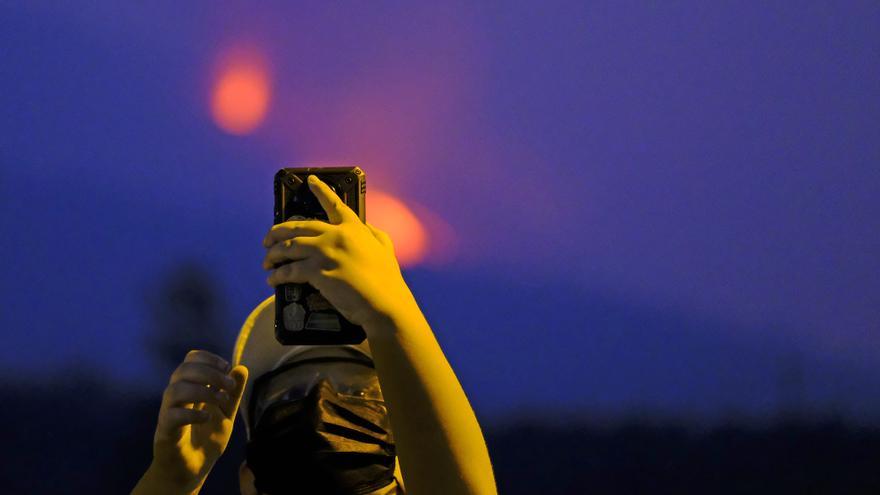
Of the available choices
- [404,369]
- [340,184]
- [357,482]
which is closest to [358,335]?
[404,369]

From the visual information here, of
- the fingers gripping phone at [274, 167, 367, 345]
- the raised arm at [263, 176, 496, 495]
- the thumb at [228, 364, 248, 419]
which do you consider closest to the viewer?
the raised arm at [263, 176, 496, 495]

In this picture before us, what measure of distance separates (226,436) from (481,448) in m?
0.61

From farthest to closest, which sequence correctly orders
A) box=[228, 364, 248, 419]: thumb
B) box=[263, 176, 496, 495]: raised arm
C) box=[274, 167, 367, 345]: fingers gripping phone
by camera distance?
box=[228, 364, 248, 419]: thumb
box=[274, 167, 367, 345]: fingers gripping phone
box=[263, 176, 496, 495]: raised arm

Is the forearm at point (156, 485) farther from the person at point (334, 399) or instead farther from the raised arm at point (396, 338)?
the raised arm at point (396, 338)

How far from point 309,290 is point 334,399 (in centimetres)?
40

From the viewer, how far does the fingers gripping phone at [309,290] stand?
148 cm

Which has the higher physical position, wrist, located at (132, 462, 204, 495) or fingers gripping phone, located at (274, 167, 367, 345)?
fingers gripping phone, located at (274, 167, 367, 345)

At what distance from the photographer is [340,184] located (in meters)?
1.52

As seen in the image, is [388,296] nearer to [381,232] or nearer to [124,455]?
[381,232]

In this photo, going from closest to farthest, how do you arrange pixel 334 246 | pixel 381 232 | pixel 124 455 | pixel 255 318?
pixel 334 246 → pixel 381 232 → pixel 255 318 → pixel 124 455

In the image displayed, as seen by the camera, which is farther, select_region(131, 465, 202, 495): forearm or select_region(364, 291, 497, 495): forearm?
select_region(131, 465, 202, 495): forearm

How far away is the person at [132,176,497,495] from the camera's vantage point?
1327mm

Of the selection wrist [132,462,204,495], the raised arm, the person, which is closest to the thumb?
the person

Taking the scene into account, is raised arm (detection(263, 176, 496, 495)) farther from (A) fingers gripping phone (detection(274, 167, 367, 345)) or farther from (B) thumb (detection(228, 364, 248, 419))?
(B) thumb (detection(228, 364, 248, 419))
